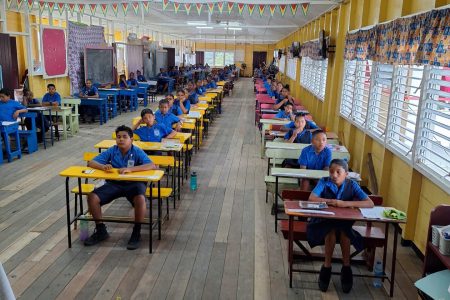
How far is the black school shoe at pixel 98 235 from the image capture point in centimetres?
430

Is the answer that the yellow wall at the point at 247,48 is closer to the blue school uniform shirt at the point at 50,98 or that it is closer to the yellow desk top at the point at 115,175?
the blue school uniform shirt at the point at 50,98

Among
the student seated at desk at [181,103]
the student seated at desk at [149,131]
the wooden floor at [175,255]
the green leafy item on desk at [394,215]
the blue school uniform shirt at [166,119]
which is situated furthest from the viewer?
the student seated at desk at [181,103]

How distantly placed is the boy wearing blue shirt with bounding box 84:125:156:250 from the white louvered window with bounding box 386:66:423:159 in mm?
2864

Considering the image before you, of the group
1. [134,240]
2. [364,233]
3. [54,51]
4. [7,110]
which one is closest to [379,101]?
[364,233]

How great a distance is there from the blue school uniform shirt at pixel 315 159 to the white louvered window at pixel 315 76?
479 cm

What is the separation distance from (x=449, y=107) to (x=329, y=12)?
6.60 m

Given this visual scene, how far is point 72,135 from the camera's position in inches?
388

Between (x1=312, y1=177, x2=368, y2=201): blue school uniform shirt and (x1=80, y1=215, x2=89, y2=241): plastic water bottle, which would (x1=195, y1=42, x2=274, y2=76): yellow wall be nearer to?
(x1=80, y1=215, x2=89, y2=241): plastic water bottle

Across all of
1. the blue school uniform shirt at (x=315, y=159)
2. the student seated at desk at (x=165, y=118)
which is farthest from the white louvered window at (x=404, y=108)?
the student seated at desk at (x=165, y=118)

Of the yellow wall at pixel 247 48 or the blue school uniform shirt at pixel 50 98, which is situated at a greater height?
the yellow wall at pixel 247 48

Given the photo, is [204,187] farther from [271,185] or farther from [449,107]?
[449,107]

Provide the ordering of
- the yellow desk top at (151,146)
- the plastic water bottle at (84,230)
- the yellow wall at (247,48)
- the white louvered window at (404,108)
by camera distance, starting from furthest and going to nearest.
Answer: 1. the yellow wall at (247,48)
2. the yellow desk top at (151,146)
3. the white louvered window at (404,108)
4. the plastic water bottle at (84,230)

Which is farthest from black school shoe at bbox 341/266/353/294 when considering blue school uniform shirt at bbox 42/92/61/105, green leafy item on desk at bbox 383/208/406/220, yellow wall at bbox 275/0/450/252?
blue school uniform shirt at bbox 42/92/61/105

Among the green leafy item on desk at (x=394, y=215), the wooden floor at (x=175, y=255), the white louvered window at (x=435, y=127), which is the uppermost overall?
the white louvered window at (x=435, y=127)
